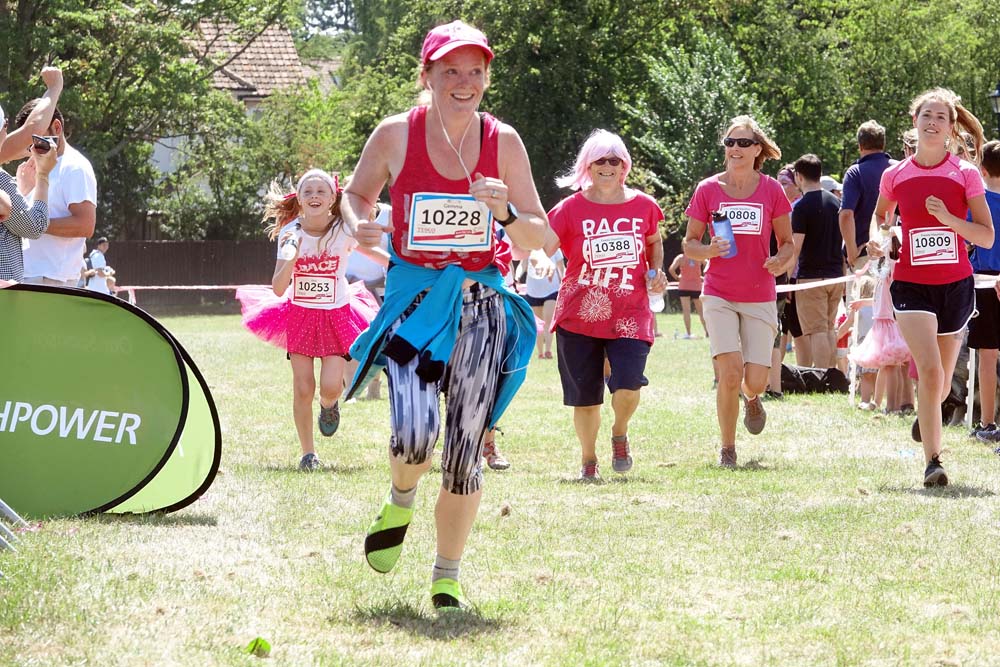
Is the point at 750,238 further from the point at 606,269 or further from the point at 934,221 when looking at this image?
the point at 934,221

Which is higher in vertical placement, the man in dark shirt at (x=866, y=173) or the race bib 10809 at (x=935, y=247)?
the man in dark shirt at (x=866, y=173)

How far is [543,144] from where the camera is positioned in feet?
138

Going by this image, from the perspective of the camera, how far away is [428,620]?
16.3 ft

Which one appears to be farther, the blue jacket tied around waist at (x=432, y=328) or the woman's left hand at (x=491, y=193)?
the blue jacket tied around waist at (x=432, y=328)

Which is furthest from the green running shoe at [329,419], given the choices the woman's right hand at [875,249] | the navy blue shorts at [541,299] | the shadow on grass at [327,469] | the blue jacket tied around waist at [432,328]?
the navy blue shorts at [541,299]

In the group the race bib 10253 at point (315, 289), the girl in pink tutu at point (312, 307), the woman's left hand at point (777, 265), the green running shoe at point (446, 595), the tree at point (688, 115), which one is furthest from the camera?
the tree at point (688, 115)

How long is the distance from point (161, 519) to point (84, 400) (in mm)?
659

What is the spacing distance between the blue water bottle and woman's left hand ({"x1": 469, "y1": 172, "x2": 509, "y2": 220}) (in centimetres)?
414

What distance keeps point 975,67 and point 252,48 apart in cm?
2644

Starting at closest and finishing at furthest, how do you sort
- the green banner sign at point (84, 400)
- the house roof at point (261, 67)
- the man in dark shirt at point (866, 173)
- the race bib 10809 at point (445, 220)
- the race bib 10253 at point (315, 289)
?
1. the race bib 10809 at point (445, 220)
2. the green banner sign at point (84, 400)
3. the race bib 10253 at point (315, 289)
4. the man in dark shirt at point (866, 173)
5. the house roof at point (261, 67)

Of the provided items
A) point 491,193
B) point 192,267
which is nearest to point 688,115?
point 192,267

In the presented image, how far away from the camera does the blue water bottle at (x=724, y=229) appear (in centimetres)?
874

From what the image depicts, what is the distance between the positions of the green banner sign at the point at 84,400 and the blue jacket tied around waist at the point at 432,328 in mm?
1949

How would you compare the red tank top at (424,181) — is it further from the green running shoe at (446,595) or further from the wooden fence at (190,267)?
the wooden fence at (190,267)
